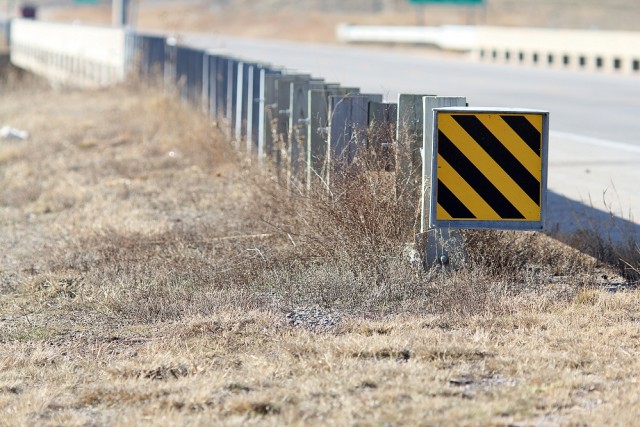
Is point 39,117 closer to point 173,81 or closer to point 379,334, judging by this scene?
point 173,81

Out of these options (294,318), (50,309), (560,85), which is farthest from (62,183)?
(560,85)

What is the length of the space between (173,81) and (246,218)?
35.7 feet

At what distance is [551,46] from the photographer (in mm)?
31797

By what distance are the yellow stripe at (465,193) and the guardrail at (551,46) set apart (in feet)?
71.2

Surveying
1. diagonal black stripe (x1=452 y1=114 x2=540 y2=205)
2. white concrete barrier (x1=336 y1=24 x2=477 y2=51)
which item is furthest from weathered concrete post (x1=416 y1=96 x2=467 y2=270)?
white concrete barrier (x1=336 y1=24 x2=477 y2=51)

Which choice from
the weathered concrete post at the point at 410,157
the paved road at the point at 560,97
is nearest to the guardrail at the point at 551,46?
the paved road at the point at 560,97

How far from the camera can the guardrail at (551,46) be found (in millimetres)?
28064

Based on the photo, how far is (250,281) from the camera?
23.5 ft

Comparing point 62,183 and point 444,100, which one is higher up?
point 444,100

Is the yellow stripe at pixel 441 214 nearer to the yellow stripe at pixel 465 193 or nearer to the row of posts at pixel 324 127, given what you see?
the yellow stripe at pixel 465 193

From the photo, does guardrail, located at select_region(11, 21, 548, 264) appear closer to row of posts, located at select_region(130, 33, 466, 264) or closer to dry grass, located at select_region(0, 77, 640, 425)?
row of posts, located at select_region(130, 33, 466, 264)

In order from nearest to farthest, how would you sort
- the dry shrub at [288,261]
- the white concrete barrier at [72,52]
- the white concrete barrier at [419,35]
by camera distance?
1. the dry shrub at [288,261]
2. the white concrete barrier at [72,52]
3. the white concrete barrier at [419,35]

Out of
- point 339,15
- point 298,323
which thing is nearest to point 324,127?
point 298,323

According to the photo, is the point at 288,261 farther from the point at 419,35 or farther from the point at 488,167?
the point at 419,35
